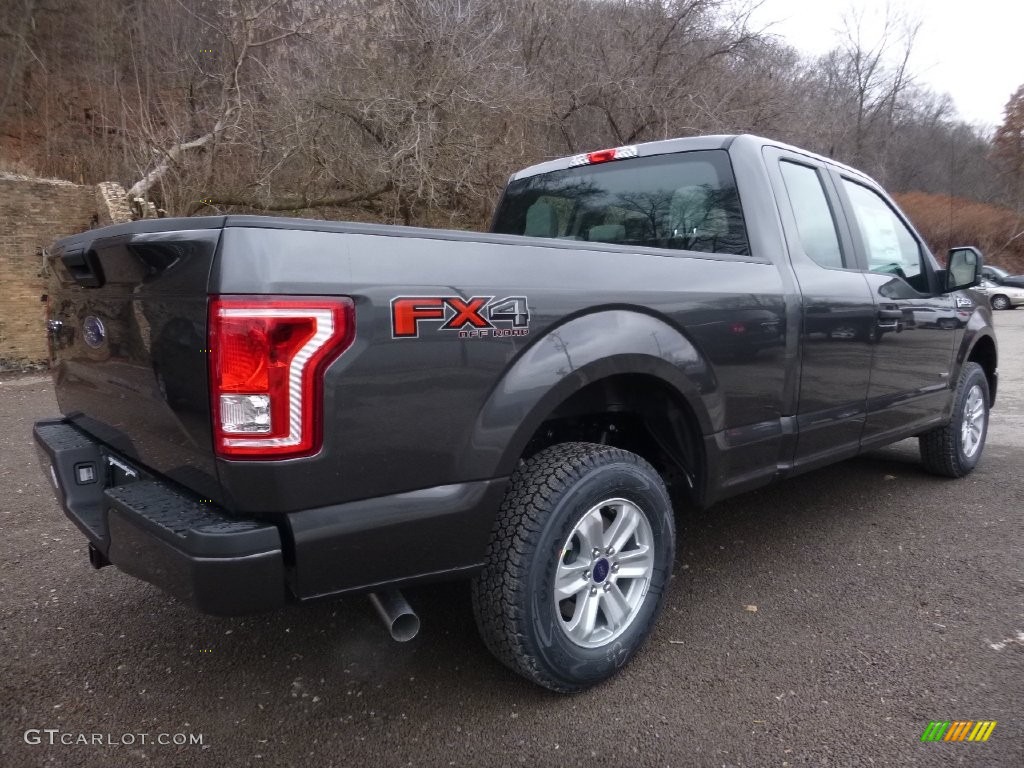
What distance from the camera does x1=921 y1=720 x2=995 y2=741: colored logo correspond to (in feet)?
7.33

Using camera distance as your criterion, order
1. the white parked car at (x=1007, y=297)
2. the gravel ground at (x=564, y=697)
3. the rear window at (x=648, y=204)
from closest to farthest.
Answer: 1. the gravel ground at (x=564, y=697)
2. the rear window at (x=648, y=204)
3. the white parked car at (x=1007, y=297)

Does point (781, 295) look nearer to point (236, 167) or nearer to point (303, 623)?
point (303, 623)

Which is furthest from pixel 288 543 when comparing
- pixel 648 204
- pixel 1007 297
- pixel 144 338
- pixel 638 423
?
pixel 1007 297

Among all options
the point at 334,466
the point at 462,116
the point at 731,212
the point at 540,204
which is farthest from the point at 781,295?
the point at 462,116

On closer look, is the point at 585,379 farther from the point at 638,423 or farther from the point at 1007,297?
the point at 1007,297

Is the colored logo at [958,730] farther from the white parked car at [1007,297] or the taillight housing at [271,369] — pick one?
the white parked car at [1007,297]

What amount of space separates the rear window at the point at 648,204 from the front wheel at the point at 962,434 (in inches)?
99.0

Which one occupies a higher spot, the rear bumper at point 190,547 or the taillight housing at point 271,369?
the taillight housing at point 271,369

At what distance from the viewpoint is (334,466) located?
1835mm

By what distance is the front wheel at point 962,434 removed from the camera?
15.4ft

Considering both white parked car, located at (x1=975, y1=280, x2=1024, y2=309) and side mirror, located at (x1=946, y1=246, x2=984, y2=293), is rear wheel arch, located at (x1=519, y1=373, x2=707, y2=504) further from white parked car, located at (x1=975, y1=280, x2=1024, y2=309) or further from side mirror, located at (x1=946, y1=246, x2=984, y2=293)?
white parked car, located at (x1=975, y1=280, x2=1024, y2=309)

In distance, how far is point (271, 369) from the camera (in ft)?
5.75

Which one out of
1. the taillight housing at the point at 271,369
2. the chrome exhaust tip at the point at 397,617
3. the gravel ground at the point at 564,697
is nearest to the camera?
the taillight housing at the point at 271,369

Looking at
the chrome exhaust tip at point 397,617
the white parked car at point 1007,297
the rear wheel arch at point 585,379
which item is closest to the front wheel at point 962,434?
the rear wheel arch at point 585,379
